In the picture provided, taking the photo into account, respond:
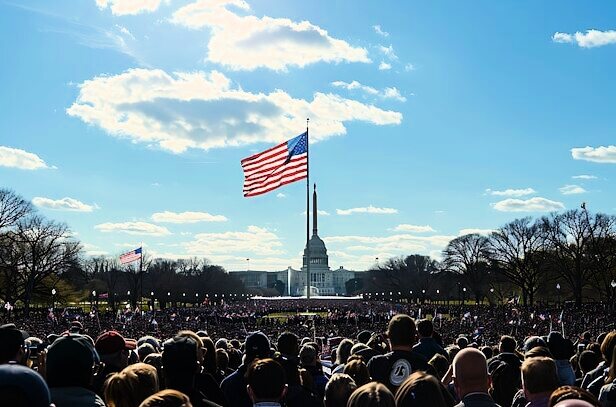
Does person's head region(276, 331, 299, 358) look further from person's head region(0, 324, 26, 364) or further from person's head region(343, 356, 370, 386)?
person's head region(0, 324, 26, 364)

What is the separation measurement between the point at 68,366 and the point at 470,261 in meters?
105

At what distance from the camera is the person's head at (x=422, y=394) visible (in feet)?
13.2

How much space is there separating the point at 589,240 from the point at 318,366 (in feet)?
258

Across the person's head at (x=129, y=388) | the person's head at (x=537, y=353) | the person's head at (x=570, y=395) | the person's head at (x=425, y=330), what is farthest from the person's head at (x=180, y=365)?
the person's head at (x=425, y=330)

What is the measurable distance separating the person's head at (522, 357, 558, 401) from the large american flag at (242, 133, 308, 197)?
29.1 m

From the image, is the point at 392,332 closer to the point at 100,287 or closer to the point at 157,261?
the point at 100,287

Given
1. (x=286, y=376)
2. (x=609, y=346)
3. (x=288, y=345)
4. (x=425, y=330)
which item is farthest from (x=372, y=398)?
(x=425, y=330)

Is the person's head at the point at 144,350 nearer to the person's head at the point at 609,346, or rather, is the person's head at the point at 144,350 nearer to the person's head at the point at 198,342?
the person's head at the point at 198,342

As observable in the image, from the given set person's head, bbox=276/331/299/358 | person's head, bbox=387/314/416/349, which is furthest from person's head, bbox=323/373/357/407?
person's head, bbox=276/331/299/358

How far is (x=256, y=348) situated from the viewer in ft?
21.6

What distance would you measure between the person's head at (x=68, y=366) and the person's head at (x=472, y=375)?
102 inches

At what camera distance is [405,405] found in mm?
4059

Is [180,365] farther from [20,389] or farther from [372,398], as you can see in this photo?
[20,389]

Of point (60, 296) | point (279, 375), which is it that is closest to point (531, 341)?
point (279, 375)
